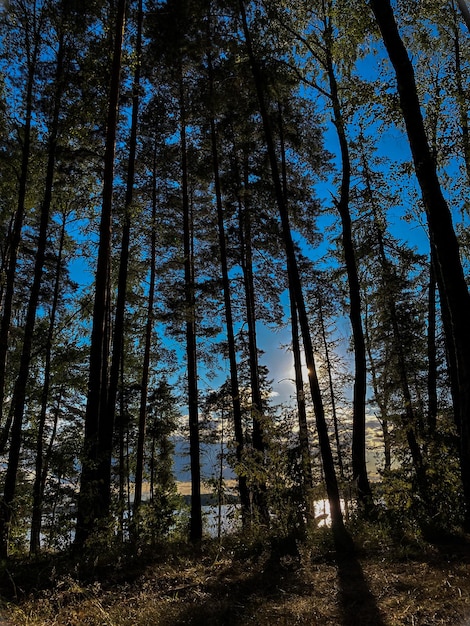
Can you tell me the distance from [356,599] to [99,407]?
219 inches

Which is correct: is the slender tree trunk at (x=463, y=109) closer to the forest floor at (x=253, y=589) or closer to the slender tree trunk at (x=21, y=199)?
the forest floor at (x=253, y=589)

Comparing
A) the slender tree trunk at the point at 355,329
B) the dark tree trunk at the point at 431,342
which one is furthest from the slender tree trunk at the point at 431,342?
the slender tree trunk at the point at 355,329

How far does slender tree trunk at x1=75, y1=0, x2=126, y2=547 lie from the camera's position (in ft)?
21.6

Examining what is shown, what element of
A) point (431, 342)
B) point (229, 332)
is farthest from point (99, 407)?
point (431, 342)

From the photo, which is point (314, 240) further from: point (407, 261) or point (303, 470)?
point (303, 470)

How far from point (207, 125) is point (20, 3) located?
19.2ft

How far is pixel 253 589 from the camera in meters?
4.43

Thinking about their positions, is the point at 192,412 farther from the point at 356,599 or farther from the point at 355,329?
the point at 356,599

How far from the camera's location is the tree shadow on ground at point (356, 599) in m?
3.30

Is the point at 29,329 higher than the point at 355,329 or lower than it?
A: higher

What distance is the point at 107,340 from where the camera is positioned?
10.4 meters

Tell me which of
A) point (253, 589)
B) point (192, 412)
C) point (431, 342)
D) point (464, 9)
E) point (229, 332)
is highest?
point (464, 9)

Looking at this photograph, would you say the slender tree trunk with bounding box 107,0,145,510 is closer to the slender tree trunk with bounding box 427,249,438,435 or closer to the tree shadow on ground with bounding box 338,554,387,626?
the tree shadow on ground with bounding box 338,554,387,626

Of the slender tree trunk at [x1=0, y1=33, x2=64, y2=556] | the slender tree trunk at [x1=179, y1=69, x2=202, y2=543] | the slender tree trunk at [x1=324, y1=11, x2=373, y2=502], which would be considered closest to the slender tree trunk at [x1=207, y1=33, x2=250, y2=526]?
the slender tree trunk at [x1=179, y1=69, x2=202, y2=543]
